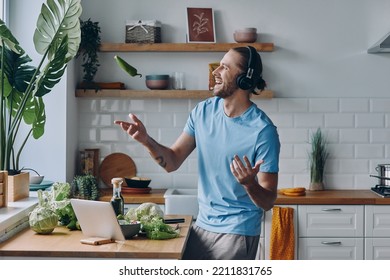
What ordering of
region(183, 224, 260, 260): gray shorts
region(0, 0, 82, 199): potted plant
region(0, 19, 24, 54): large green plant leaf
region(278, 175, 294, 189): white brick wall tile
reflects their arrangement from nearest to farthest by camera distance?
region(183, 224, 260, 260): gray shorts, region(0, 19, 24, 54): large green plant leaf, region(0, 0, 82, 199): potted plant, region(278, 175, 294, 189): white brick wall tile

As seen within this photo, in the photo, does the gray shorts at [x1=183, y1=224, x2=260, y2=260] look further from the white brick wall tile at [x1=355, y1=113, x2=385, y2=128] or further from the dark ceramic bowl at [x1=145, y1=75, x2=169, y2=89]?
the white brick wall tile at [x1=355, y1=113, x2=385, y2=128]

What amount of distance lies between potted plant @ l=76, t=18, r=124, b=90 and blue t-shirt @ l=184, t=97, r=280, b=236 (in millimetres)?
1740

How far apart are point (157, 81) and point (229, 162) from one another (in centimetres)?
174

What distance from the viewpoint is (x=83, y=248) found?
2.32 meters

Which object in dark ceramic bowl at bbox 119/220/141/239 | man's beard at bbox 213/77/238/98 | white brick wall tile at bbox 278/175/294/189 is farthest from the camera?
white brick wall tile at bbox 278/175/294/189

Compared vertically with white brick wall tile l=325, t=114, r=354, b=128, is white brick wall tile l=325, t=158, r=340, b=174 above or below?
below

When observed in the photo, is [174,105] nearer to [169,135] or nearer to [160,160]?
Answer: [169,135]

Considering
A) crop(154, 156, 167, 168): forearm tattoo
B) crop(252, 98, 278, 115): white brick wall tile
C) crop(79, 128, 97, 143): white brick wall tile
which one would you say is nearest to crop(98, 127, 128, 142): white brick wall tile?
crop(79, 128, 97, 143): white brick wall tile

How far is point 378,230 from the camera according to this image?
398 cm

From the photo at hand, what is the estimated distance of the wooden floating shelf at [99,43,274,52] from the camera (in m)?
4.29

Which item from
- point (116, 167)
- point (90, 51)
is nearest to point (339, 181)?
point (116, 167)

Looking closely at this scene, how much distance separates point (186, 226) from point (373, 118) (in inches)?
81.6
